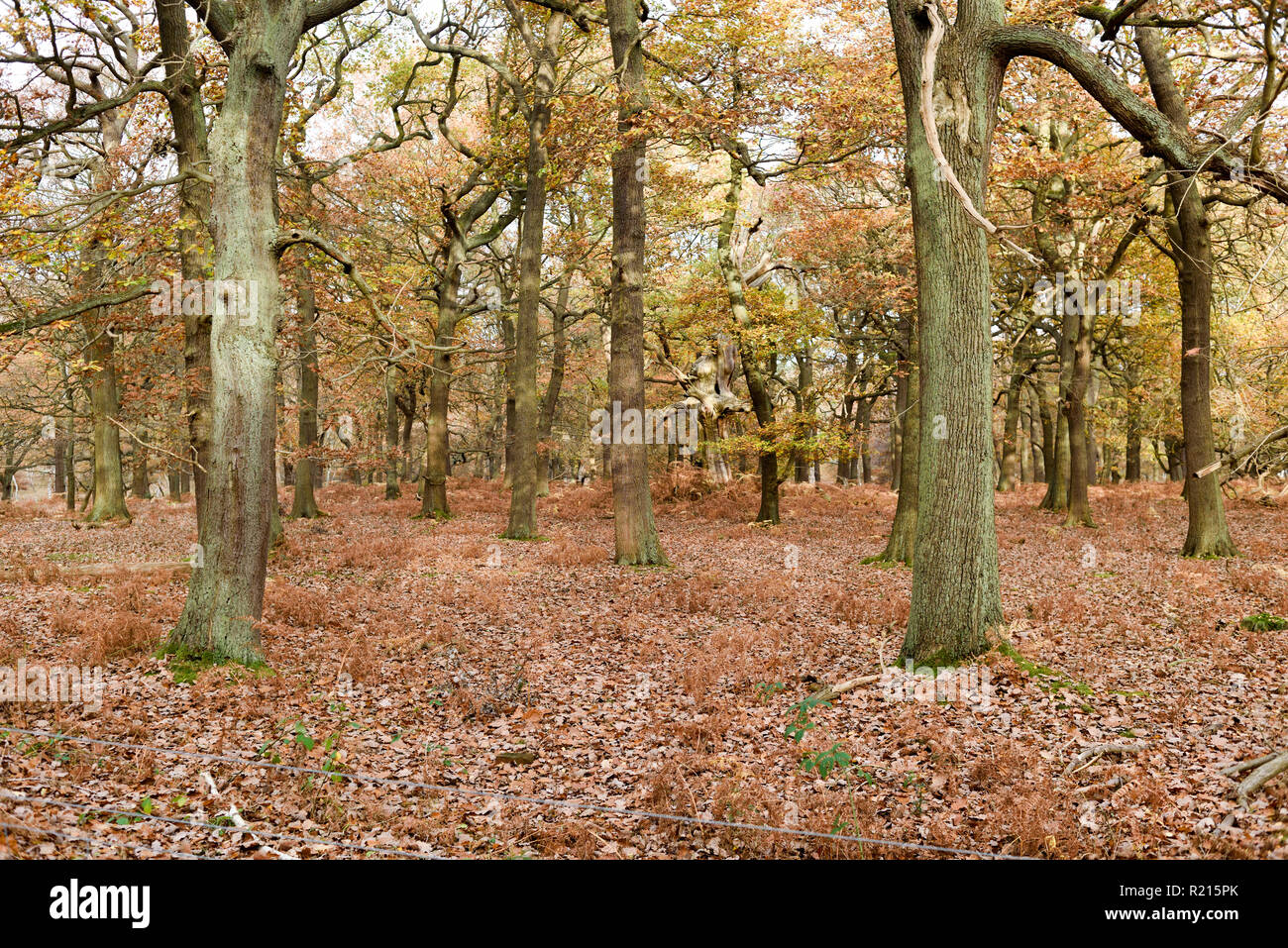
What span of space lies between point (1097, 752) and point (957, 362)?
3449mm

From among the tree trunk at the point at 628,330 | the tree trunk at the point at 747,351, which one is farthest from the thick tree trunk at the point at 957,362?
the tree trunk at the point at 747,351

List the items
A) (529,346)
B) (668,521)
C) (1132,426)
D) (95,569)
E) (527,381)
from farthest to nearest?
(1132,426)
(668,521)
(529,346)
(527,381)
(95,569)

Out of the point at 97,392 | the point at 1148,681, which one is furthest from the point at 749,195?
the point at 1148,681

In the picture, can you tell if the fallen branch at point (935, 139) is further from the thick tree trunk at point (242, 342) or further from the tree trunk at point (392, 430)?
the tree trunk at point (392, 430)

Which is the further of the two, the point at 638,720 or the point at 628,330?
the point at 628,330

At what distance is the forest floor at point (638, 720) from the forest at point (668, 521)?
0.16 feet

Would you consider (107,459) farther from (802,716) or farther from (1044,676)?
(1044,676)

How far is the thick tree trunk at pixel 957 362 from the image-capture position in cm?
693

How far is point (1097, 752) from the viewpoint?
5.21 m

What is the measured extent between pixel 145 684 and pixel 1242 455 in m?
8.64

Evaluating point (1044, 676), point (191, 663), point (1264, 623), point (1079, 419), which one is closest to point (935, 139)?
point (1044, 676)

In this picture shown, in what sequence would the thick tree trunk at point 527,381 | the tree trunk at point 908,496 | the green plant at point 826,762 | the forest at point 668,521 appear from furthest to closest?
the thick tree trunk at point 527,381, the tree trunk at point 908,496, the green plant at point 826,762, the forest at point 668,521

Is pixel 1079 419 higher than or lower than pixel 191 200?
lower
